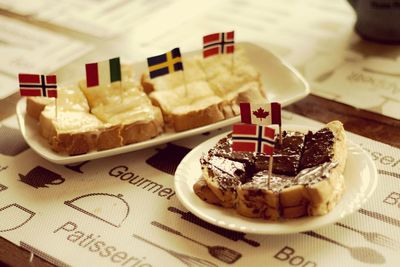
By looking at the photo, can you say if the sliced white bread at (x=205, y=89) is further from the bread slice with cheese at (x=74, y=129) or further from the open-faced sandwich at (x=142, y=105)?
the bread slice with cheese at (x=74, y=129)

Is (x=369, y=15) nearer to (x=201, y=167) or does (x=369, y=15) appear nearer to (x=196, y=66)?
(x=196, y=66)

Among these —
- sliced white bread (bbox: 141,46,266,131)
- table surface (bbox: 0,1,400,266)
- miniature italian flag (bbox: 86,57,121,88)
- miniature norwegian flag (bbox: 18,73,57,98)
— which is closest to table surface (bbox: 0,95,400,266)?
table surface (bbox: 0,1,400,266)

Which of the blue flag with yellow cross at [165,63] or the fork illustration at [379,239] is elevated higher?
the blue flag with yellow cross at [165,63]

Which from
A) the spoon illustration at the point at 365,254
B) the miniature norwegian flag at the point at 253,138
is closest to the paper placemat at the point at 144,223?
the spoon illustration at the point at 365,254

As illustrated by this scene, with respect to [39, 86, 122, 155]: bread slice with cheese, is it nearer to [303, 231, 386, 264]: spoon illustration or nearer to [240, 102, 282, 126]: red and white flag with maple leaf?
[240, 102, 282, 126]: red and white flag with maple leaf

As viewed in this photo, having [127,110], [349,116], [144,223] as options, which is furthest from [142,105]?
[349,116]

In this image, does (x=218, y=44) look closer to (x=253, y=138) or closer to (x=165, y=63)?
(x=165, y=63)
